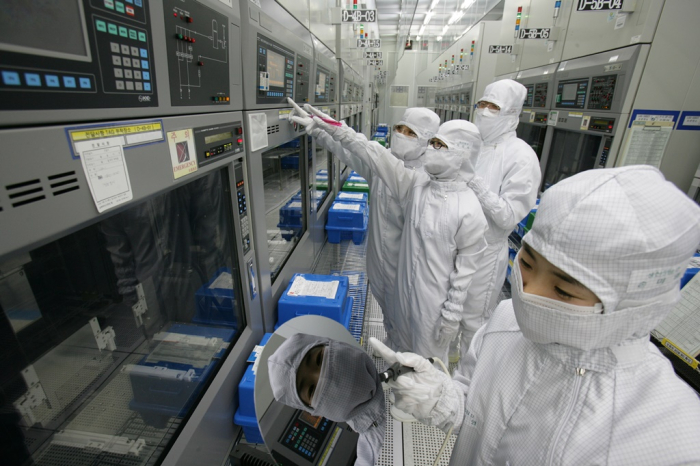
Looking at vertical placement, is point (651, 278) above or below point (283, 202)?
above

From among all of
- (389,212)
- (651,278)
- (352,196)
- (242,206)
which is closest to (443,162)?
(389,212)

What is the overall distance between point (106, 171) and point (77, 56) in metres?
0.23

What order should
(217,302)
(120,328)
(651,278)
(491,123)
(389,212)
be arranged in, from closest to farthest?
(651,278)
(120,328)
(217,302)
(389,212)
(491,123)

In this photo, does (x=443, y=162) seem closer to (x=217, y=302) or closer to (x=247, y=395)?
(x=217, y=302)

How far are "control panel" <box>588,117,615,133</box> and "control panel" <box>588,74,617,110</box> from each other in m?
0.09

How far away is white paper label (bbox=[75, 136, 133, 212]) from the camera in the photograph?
695 millimetres

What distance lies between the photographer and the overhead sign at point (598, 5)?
82.8 inches

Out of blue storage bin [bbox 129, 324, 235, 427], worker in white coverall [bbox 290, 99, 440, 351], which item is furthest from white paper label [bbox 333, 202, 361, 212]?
blue storage bin [bbox 129, 324, 235, 427]

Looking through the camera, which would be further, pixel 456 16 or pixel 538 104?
pixel 456 16

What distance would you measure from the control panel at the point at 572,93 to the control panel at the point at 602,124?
256 millimetres

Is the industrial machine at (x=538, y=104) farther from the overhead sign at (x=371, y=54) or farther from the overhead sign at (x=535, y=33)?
the overhead sign at (x=371, y=54)

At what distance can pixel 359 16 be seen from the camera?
3.25 m

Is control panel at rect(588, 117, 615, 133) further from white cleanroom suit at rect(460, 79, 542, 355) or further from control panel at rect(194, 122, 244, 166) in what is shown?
control panel at rect(194, 122, 244, 166)

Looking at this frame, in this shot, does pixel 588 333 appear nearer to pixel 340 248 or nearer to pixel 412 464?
pixel 412 464
